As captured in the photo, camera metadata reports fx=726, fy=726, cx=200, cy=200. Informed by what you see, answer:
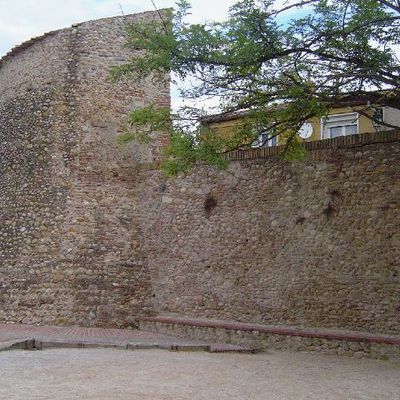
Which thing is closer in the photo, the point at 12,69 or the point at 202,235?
the point at 202,235

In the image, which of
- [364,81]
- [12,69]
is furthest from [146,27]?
[12,69]

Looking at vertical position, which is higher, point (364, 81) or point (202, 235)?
point (364, 81)

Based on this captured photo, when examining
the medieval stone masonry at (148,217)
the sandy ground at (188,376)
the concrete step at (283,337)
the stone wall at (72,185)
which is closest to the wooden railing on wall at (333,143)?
the medieval stone masonry at (148,217)

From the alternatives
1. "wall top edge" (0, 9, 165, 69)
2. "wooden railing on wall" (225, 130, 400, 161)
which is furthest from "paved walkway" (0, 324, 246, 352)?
"wall top edge" (0, 9, 165, 69)

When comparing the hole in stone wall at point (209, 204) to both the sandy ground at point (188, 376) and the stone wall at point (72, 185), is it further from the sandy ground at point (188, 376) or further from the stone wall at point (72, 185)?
the sandy ground at point (188, 376)

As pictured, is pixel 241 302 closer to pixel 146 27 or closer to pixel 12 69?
pixel 146 27

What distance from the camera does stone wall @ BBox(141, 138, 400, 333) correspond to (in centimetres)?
Answer: 1183

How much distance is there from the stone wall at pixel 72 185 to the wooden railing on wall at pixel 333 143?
2886 mm

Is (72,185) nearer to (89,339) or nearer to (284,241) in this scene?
(89,339)

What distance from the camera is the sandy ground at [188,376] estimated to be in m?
7.42

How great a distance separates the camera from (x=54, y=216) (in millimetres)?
15055

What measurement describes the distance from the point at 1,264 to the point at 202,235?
4384 mm

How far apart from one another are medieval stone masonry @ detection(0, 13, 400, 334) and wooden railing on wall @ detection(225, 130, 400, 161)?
47 millimetres

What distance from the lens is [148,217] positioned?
51.1 ft
